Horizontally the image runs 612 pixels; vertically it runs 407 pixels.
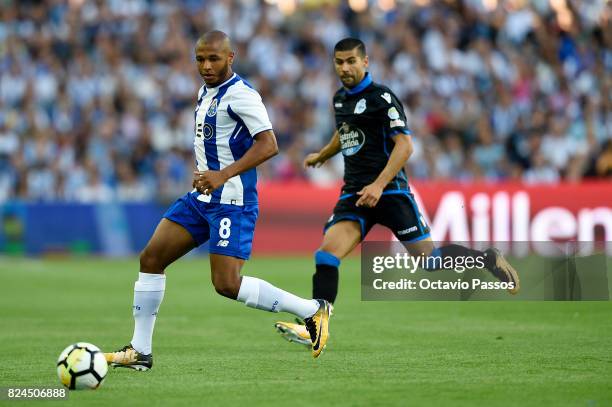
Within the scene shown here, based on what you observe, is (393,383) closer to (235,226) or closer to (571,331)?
(235,226)

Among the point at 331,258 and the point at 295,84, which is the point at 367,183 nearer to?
the point at 331,258

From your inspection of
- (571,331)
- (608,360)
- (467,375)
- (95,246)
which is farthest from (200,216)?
(95,246)

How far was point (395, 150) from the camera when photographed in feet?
31.6

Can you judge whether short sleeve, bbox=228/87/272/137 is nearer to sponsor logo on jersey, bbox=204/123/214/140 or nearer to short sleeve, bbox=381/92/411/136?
sponsor logo on jersey, bbox=204/123/214/140

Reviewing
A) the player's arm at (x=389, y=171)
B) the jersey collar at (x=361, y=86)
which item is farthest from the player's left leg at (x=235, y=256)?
the jersey collar at (x=361, y=86)

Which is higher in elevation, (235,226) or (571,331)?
(235,226)

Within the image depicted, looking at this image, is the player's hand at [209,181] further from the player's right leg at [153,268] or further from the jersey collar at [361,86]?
the jersey collar at [361,86]

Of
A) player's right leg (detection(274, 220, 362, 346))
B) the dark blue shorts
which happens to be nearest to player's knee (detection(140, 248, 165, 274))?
the dark blue shorts

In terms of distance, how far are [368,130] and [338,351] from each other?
6.68ft

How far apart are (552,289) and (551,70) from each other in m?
14.7

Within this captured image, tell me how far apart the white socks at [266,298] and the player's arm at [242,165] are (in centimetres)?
82

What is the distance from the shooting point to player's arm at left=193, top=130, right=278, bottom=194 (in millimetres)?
7867

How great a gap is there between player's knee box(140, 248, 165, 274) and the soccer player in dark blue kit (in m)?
1.83

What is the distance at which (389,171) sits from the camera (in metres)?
9.48
